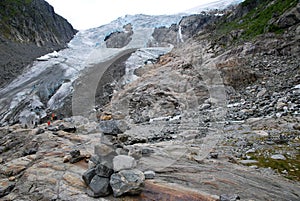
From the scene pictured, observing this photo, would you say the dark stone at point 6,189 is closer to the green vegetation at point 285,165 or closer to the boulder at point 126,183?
the boulder at point 126,183

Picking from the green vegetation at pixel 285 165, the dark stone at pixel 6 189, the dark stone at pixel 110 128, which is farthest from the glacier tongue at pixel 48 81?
the green vegetation at pixel 285 165

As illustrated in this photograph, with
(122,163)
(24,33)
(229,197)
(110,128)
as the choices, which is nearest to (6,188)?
(110,128)

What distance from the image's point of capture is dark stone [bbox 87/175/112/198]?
11.9 ft

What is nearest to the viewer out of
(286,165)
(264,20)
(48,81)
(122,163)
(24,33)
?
(122,163)

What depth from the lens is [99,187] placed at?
12.0 ft

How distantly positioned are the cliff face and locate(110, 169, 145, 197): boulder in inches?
1316

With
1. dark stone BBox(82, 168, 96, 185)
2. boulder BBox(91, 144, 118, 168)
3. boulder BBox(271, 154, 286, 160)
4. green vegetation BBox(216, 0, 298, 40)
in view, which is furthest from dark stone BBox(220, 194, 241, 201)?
green vegetation BBox(216, 0, 298, 40)

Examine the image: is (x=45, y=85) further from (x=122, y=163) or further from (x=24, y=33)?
(x=122, y=163)

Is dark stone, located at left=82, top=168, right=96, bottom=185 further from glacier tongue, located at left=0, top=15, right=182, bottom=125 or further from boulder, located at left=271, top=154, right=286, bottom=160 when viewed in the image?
glacier tongue, located at left=0, top=15, right=182, bottom=125

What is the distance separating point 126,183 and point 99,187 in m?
0.48

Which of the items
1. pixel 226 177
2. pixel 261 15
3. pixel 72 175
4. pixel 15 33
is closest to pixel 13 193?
pixel 72 175

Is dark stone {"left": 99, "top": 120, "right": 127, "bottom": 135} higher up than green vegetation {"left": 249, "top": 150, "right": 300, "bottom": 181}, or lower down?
higher up

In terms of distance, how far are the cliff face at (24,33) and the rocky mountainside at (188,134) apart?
15.2 meters

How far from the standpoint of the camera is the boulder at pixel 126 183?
11.6 feet
